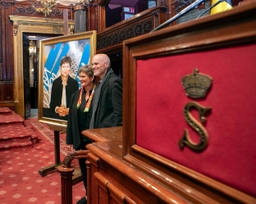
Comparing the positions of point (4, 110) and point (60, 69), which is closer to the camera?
point (60, 69)

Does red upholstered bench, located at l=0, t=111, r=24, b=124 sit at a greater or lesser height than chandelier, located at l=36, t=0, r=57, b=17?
lesser

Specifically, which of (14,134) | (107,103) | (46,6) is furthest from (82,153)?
(46,6)

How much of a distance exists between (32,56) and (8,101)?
3.88 meters

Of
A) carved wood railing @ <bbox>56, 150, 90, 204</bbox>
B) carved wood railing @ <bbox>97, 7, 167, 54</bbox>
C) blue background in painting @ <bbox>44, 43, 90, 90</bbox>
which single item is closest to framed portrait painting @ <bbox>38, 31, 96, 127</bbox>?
blue background in painting @ <bbox>44, 43, 90, 90</bbox>

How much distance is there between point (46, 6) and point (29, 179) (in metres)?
5.35

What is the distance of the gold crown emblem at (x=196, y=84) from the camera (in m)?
0.53

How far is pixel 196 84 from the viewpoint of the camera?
1.82 feet

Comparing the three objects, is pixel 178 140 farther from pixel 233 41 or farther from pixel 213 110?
pixel 233 41

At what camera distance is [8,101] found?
7180 mm

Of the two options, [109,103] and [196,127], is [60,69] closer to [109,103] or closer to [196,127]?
[109,103]

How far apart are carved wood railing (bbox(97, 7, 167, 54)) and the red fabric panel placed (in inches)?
110

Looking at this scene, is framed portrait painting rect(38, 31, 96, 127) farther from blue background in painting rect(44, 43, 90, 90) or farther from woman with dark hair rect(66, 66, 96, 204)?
woman with dark hair rect(66, 66, 96, 204)

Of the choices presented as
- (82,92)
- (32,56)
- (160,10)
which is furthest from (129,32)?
(32,56)

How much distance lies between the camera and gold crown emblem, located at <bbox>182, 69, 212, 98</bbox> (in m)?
0.53
